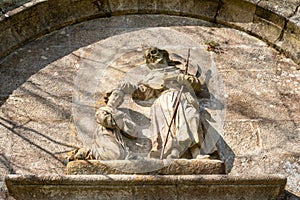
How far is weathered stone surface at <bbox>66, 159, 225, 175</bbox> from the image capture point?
4551 millimetres

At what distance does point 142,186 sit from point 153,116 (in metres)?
0.78

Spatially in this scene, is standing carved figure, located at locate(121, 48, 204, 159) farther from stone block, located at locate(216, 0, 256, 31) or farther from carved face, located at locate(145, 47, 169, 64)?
stone block, located at locate(216, 0, 256, 31)

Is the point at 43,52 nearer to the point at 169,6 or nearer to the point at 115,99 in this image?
the point at 115,99

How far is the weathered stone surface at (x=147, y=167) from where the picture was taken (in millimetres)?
4551

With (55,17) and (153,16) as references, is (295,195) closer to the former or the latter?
(153,16)

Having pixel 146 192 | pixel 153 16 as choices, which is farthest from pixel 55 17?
pixel 146 192

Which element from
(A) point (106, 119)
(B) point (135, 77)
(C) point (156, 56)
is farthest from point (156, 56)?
(A) point (106, 119)

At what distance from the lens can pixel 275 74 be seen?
581 cm

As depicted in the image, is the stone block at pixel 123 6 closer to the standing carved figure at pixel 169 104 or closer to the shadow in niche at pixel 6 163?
the standing carved figure at pixel 169 104

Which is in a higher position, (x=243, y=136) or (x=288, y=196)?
(x=243, y=136)

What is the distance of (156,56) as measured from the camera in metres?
5.54

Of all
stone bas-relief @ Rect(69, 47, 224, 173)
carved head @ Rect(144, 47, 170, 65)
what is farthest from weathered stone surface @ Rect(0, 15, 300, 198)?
carved head @ Rect(144, 47, 170, 65)

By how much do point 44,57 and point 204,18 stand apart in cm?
162

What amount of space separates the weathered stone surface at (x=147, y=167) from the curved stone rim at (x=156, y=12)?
1.79 m
